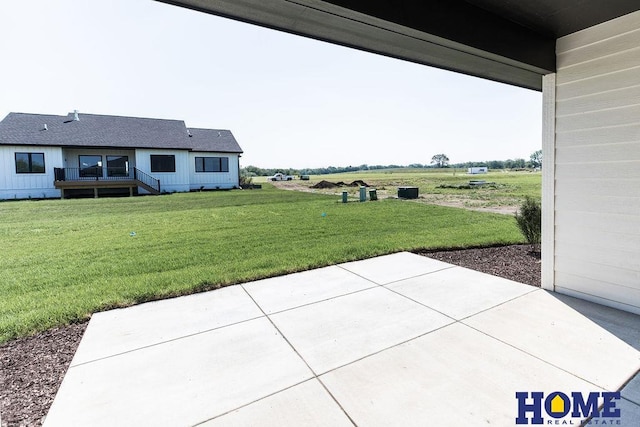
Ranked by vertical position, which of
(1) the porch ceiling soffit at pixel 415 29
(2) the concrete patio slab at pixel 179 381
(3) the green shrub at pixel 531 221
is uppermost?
(1) the porch ceiling soffit at pixel 415 29

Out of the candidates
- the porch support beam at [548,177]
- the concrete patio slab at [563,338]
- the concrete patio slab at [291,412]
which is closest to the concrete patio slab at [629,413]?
the concrete patio slab at [563,338]

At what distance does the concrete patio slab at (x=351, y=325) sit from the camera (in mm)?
2537

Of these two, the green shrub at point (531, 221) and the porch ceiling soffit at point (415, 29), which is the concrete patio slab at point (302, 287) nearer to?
the porch ceiling soffit at point (415, 29)

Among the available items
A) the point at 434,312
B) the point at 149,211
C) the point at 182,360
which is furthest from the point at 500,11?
the point at 149,211

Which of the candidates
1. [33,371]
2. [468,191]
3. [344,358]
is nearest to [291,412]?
[344,358]

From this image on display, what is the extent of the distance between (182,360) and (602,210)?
4.26 meters

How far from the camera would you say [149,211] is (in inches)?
470

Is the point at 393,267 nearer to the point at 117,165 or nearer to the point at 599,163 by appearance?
the point at 599,163

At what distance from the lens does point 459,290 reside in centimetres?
380

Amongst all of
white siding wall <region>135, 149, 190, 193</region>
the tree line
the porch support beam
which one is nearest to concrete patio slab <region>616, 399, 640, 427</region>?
the porch support beam

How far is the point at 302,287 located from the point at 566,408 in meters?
2.72

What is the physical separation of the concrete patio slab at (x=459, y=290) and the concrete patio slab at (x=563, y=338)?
0.16m

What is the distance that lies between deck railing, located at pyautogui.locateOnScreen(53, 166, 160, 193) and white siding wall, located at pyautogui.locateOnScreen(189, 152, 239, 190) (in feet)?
9.56

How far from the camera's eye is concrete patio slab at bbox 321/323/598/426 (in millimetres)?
1857
